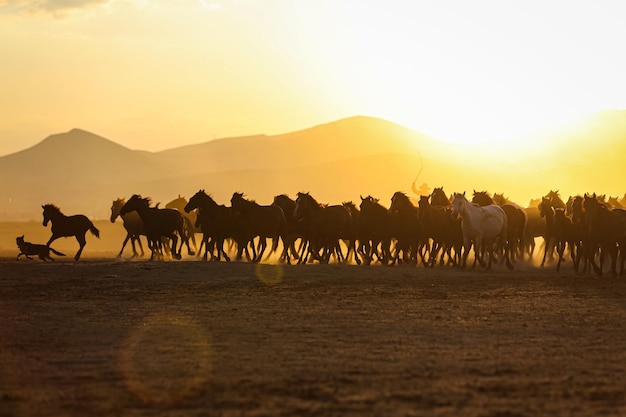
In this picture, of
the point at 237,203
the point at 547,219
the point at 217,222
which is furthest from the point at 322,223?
the point at 547,219

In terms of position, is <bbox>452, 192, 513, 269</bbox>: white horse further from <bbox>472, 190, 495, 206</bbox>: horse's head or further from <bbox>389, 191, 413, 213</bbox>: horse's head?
<bbox>472, 190, 495, 206</bbox>: horse's head

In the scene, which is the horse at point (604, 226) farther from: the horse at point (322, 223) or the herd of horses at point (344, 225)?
the horse at point (322, 223)

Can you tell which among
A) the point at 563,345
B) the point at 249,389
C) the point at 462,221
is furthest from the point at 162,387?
the point at 462,221

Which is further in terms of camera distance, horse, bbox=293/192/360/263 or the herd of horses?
horse, bbox=293/192/360/263

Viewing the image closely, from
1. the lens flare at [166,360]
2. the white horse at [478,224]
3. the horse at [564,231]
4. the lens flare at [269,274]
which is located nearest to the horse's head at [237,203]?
the lens flare at [269,274]

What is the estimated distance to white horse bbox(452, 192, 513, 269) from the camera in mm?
33156

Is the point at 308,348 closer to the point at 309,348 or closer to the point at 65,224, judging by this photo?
the point at 309,348

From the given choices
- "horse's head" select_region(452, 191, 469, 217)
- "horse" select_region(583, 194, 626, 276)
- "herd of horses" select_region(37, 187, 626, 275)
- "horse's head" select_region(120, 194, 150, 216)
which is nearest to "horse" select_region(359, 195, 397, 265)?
"herd of horses" select_region(37, 187, 626, 275)

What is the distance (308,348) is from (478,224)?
19.2 meters

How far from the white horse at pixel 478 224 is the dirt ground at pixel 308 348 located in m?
6.16

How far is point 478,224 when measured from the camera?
110 ft

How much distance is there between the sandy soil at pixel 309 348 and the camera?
11148mm

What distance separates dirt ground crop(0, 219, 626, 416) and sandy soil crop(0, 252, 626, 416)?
0.03 meters

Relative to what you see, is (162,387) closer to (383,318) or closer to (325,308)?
(383,318)
